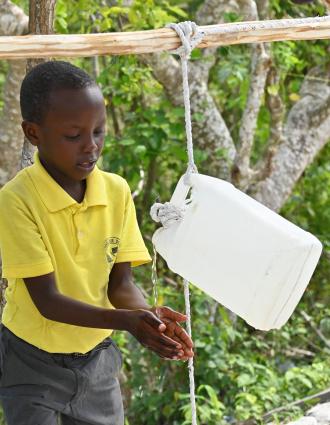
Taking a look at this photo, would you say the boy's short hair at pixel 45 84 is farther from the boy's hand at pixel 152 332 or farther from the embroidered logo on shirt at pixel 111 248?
the boy's hand at pixel 152 332

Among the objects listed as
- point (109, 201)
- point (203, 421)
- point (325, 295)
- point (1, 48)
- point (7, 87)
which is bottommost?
point (325, 295)

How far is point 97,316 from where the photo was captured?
7.16 feet

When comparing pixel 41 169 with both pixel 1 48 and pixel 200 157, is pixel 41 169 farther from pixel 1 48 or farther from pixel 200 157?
pixel 200 157

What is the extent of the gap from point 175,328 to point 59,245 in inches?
13.4

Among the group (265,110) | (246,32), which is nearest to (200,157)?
(265,110)

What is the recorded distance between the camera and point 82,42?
2.34m

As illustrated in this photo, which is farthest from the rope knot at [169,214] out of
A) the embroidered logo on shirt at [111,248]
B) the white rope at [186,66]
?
the embroidered logo on shirt at [111,248]

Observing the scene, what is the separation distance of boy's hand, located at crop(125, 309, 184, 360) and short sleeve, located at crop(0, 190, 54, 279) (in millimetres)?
243

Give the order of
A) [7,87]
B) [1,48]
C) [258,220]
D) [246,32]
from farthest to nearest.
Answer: [7,87]
[246,32]
[1,48]
[258,220]

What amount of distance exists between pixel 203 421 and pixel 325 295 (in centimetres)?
234

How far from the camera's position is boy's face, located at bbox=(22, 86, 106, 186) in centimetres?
219

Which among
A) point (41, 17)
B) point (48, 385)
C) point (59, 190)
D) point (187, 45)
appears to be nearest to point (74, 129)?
point (59, 190)

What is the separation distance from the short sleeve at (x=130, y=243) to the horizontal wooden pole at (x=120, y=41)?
353mm

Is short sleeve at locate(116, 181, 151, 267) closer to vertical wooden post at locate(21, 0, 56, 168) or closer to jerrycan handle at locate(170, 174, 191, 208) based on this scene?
jerrycan handle at locate(170, 174, 191, 208)
